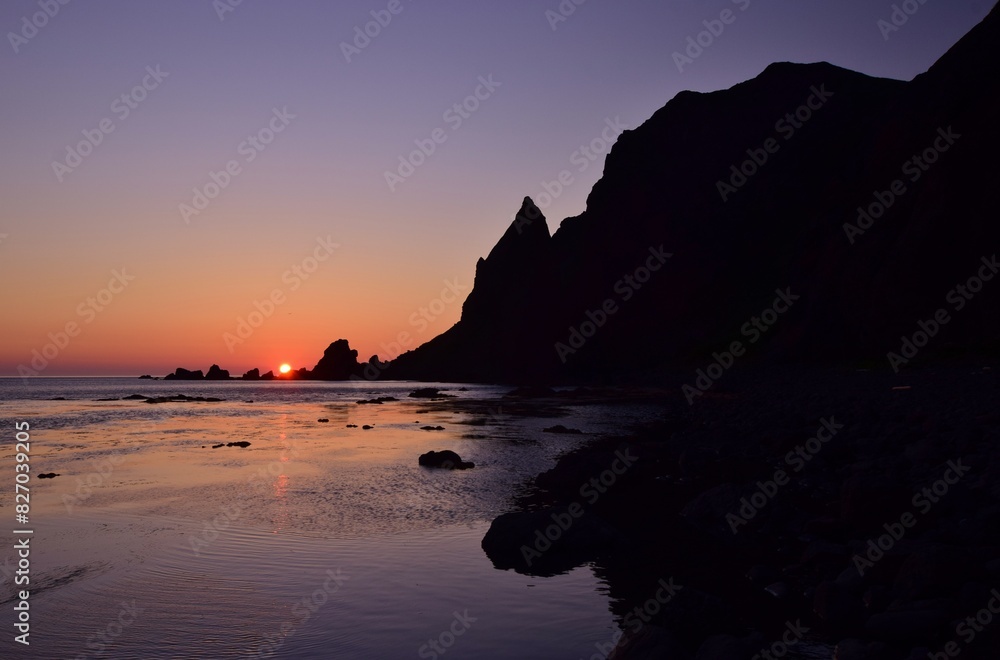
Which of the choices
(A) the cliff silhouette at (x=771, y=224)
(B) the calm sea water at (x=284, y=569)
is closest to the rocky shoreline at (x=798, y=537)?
(B) the calm sea water at (x=284, y=569)

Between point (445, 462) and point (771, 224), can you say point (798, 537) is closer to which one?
point (445, 462)

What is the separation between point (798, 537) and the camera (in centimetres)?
1494

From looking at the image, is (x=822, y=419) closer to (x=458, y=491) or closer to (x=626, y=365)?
(x=458, y=491)

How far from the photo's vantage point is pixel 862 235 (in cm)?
6656

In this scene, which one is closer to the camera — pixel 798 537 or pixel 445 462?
pixel 798 537

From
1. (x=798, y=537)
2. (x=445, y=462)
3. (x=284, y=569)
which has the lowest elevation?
(x=798, y=537)

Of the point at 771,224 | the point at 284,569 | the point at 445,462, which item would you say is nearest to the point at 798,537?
the point at 284,569

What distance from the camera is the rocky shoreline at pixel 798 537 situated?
31.1 ft

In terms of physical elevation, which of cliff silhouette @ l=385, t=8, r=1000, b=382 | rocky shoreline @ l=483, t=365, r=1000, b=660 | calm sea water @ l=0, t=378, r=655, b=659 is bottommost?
rocky shoreline @ l=483, t=365, r=1000, b=660

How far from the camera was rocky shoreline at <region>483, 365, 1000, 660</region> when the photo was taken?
9.47 metres

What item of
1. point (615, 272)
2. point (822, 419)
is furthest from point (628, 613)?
point (615, 272)

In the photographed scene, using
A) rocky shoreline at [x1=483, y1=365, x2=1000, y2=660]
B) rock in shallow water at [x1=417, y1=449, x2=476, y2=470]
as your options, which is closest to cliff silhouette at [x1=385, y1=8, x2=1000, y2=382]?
rocky shoreline at [x1=483, y1=365, x2=1000, y2=660]

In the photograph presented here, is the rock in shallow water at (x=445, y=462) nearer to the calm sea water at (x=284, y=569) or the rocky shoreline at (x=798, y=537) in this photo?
the calm sea water at (x=284, y=569)

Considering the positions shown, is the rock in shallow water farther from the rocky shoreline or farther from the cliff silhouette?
the cliff silhouette
